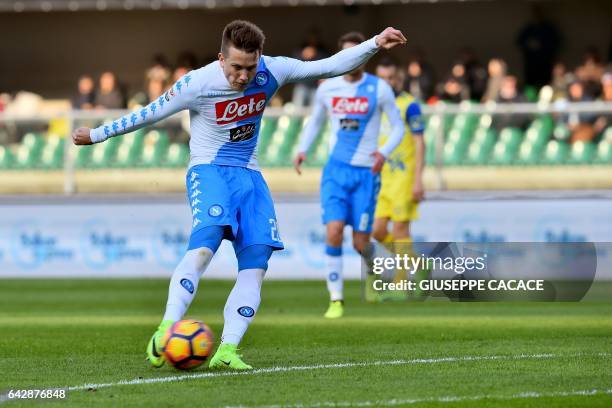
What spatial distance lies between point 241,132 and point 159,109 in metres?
0.55

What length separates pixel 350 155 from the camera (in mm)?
13055

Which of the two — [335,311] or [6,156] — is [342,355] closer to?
[335,311]

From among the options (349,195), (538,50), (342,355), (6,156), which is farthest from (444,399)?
(538,50)

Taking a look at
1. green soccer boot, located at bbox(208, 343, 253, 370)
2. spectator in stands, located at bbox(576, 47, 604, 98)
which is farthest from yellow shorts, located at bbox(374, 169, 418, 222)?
green soccer boot, located at bbox(208, 343, 253, 370)

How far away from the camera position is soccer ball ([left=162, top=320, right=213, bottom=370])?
7598mm

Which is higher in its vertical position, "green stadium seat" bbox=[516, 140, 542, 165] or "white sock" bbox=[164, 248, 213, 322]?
"white sock" bbox=[164, 248, 213, 322]

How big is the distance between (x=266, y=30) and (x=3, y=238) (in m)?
9.72

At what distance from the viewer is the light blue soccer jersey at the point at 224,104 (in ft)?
26.4

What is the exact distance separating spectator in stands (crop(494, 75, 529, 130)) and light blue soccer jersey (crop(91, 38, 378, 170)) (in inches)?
444

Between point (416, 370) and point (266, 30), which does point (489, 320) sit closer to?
point (416, 370)

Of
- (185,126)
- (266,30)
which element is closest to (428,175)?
(185,126)

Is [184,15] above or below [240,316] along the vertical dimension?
above

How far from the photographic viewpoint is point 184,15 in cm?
2769

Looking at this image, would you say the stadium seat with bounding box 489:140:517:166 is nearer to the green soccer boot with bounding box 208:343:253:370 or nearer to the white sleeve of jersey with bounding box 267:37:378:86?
the white sleeve of jersey with bounding box 267:37:378:86
